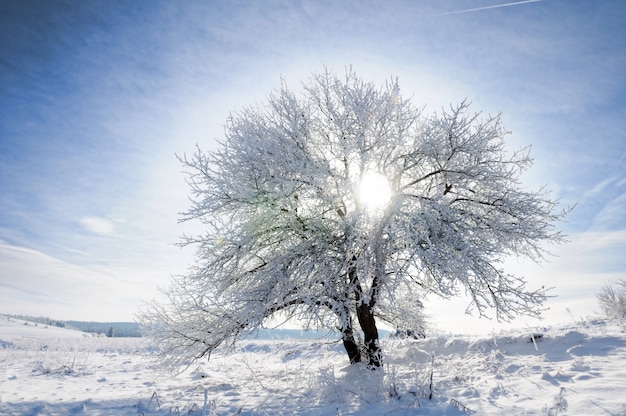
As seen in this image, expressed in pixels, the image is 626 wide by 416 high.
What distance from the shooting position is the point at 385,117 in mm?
8180

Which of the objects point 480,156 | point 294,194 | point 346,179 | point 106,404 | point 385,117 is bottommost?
point 106,404

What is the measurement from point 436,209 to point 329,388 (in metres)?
4.07

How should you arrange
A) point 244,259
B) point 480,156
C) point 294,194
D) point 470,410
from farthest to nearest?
Answer: point 244,259 < point 480,156 < point 294,194 < point 470,410

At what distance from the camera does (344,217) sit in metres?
8.22

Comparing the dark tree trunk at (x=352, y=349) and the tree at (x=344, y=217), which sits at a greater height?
the tree at (x=344, y=217)

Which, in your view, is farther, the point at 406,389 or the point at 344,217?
the point at 344,217

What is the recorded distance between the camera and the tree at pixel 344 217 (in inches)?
282

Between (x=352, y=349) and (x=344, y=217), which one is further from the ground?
(x=344, y=217)

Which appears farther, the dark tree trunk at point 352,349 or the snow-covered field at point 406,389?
the dark tree trunk at point 352,349

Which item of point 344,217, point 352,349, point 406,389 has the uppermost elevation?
point 344,217

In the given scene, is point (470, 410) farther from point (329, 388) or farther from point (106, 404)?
point (106, 404)

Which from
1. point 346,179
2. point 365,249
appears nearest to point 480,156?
point 346,179

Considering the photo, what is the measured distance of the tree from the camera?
7.16m

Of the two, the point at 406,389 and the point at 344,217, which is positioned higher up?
the point at 344,217
